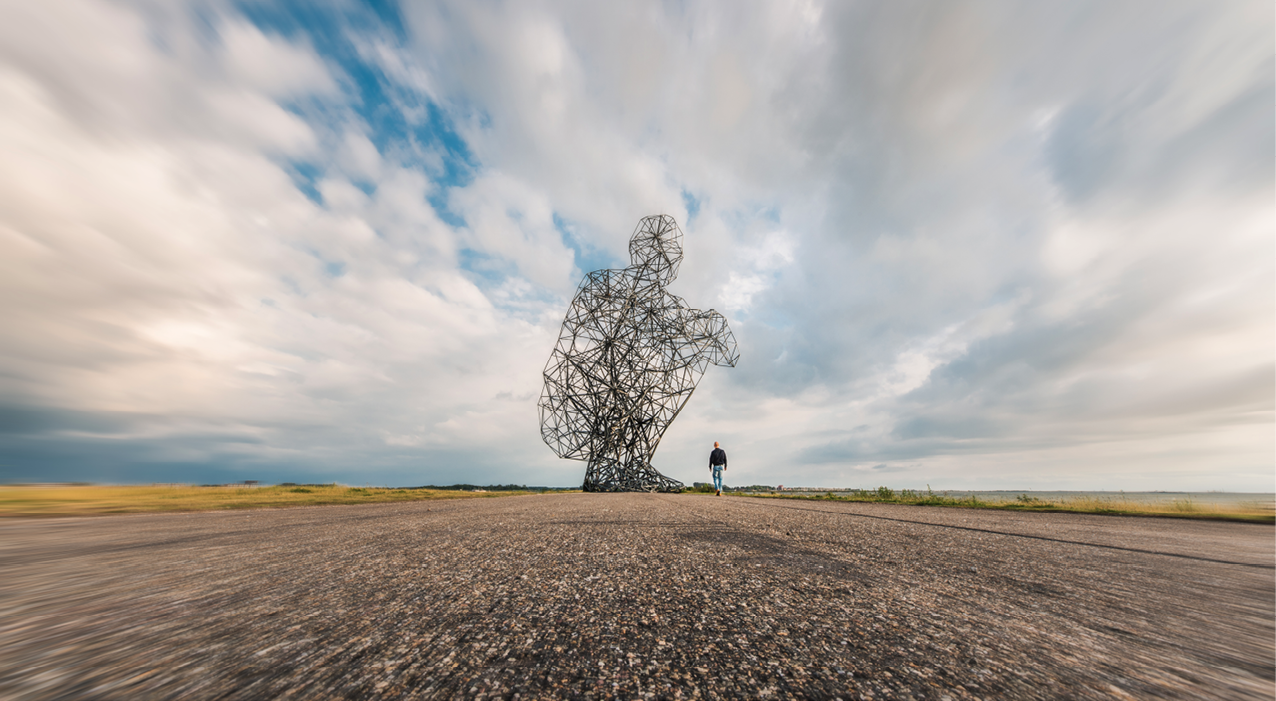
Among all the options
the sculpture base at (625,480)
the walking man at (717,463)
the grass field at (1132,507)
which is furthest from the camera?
the sculpture base at (625,480)

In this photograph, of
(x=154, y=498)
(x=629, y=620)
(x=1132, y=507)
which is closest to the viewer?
(x=629, y=620)

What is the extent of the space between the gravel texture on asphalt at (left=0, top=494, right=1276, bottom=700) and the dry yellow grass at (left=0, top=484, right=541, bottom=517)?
178 centimetres

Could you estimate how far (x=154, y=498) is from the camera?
7875mm

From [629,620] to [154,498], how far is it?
1090 centimetres

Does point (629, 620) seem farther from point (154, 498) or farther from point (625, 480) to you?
point (625, 480)

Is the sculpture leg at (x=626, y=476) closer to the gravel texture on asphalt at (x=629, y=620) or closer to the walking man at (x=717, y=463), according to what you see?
the walking man at (x=717, y=463)

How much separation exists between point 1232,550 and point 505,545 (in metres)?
7.27

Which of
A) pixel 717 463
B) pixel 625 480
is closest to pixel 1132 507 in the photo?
pixel 717 463

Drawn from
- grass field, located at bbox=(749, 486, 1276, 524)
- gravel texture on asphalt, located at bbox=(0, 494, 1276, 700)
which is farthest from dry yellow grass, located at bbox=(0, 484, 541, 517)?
grass field, located at bbox=(749, 486, 1276, 524)

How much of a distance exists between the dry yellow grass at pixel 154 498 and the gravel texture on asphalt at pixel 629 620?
178 cm

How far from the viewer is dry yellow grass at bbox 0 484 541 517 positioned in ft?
16.2

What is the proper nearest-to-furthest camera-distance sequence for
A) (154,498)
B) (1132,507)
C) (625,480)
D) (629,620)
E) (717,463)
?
1. (629,620)
2. (154,498)
3. (1132,507)
4. (717,463)
5. (625,480)

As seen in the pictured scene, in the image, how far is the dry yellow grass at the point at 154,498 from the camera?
4.93 metres

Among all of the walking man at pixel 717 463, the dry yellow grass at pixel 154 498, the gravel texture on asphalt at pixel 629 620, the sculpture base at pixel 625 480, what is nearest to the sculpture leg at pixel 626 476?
the sculpture base at pixel 625 480
